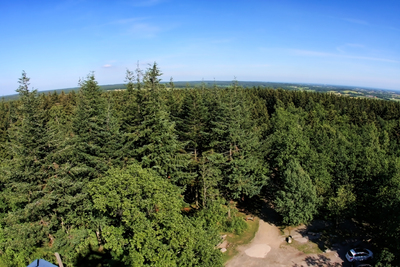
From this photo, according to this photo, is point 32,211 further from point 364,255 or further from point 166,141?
point 364,255

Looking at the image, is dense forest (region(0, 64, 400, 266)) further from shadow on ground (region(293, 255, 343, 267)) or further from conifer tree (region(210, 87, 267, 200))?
shadow on ground (region(293, 255, 343, 267))

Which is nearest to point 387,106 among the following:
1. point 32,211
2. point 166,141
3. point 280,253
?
point 280,253

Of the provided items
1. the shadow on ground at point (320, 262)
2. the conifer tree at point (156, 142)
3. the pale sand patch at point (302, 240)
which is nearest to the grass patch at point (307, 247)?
the pale sand patch at point (302, 240)

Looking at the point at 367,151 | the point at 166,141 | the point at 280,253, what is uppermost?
the point at 166,141

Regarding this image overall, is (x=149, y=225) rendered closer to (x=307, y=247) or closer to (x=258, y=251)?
(x=258, y=251)

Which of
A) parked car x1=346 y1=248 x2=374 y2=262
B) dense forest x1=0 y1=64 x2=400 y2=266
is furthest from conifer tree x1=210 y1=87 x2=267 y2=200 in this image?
parked car x1=346 y1=248 x2=374 y2=262

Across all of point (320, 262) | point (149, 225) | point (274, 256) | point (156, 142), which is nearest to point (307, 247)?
point (320, 262)

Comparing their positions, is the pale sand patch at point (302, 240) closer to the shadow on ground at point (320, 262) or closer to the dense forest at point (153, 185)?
the dense forest at point (153, 185)
